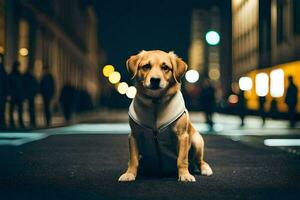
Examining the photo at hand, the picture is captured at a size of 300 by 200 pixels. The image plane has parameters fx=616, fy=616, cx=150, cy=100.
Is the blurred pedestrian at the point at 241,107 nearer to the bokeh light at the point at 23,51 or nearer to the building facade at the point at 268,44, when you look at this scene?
the building facade at the point at 268,44

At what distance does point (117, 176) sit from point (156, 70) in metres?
1.59

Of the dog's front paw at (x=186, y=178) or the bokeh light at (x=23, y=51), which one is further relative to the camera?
the bokeh light at (x=23, y=51)


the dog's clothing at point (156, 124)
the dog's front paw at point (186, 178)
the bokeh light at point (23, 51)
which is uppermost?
the bokeh light at point (23, 51)

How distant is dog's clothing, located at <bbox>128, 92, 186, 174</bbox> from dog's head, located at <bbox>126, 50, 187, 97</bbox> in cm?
15

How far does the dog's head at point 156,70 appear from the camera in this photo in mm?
6020

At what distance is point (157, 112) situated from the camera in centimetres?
629

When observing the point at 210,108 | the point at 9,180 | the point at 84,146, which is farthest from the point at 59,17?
the point at 9,180

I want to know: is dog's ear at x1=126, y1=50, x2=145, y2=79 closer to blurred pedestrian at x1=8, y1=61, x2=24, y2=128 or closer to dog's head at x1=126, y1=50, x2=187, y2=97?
dog's head at x1=126, y1=50, x2=187, y2=97

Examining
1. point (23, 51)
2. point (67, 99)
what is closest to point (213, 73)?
point (23, 51)

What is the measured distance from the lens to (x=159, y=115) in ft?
20.6

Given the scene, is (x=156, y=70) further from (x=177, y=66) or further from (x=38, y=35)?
(x=38, y=35)

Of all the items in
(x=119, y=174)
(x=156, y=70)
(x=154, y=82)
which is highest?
(x=156, y=70)

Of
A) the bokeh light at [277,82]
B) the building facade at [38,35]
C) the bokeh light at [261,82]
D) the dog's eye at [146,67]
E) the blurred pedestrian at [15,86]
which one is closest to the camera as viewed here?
the dog's eye at [146,67]

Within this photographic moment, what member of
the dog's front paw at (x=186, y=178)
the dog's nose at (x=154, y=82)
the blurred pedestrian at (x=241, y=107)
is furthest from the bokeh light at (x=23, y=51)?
the dog's nose at (x=154, y=82)
